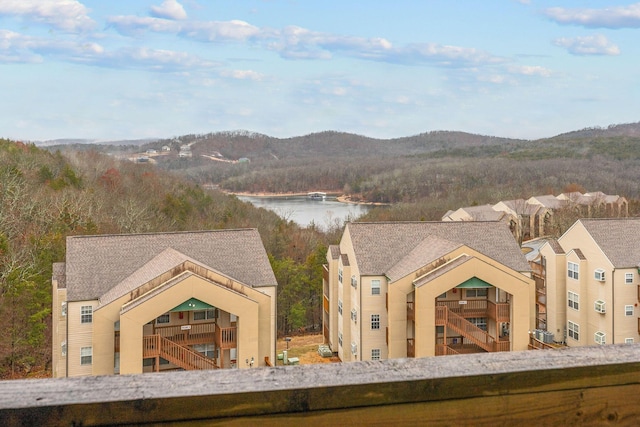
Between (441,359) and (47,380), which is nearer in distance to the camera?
(47,380)

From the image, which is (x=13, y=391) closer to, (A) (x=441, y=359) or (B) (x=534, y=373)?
(A) (x=441, y=359)

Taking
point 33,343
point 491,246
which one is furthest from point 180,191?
point 491,246

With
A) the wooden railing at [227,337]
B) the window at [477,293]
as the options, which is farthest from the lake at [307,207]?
the wooden railing at [227,337]

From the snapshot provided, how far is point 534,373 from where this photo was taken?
6.18ft

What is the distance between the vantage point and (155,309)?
Result: 15.7 metres

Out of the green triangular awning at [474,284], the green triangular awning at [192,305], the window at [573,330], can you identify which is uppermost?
the green triangular awning at [474,284]

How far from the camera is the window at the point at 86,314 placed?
669 inches

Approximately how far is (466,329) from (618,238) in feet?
28.6

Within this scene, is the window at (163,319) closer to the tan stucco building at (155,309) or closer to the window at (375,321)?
the tan stucco building at (155,309)

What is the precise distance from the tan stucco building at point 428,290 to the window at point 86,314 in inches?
360

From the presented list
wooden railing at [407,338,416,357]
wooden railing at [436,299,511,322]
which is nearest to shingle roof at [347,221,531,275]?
wooden railing at [436,299,511,322]

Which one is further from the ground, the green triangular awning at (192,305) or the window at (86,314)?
the green triangular awning at (192,305)

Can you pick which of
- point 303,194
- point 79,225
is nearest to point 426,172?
point 303,194

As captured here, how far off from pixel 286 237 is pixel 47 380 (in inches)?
1456
